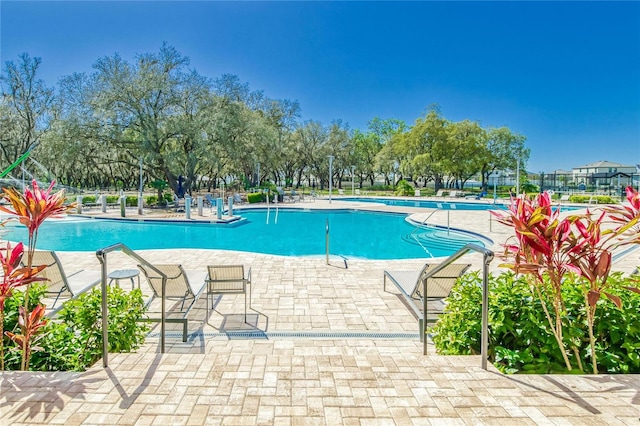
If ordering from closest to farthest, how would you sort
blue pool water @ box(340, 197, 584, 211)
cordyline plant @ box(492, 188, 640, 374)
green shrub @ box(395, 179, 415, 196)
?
cordyline plant @ box(492, 188, 640, 374), blue pool water @ box(340, 197, 584, 211), green shrub @ box(395, 179, 415, 196)

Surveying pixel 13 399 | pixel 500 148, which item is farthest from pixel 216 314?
pixel 500 148

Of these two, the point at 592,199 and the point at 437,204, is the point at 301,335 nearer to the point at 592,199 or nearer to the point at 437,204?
the point at 437,204

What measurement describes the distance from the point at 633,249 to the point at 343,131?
34003 mm

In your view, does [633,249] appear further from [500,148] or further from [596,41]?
[500,148]

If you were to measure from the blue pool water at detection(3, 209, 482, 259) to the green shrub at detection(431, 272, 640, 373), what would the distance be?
687 cm

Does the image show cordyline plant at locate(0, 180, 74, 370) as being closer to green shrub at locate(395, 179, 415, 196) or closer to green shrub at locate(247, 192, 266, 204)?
green shrub at locate(247, 192, 266, 204)

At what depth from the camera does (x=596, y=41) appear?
29.0 m

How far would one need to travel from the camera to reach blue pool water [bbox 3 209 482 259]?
Answer: 35.2ft

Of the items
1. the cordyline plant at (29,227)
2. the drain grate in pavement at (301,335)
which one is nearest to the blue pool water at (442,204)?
the drain grate in pavement at (301,335)

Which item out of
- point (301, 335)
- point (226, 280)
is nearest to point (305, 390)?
point (301, 335)

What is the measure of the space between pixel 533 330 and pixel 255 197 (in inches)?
850

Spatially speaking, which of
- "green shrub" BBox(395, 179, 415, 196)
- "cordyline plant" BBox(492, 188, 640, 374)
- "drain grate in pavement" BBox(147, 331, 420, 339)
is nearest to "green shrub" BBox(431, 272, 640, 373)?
"cordyline plant" BBox(492, 188, 640, 374)

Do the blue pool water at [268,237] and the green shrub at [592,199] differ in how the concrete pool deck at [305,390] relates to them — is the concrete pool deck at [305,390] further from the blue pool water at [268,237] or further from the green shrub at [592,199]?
the green shrub at [592,199]

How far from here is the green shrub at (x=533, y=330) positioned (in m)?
2.42
